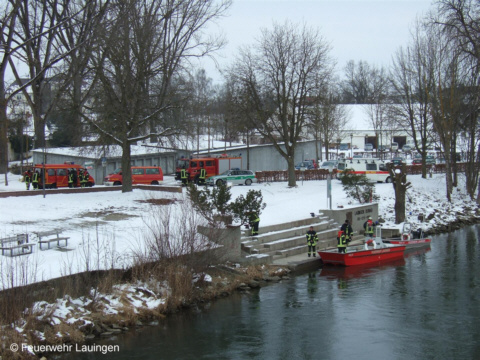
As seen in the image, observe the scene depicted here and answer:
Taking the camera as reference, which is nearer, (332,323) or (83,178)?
(332,323)

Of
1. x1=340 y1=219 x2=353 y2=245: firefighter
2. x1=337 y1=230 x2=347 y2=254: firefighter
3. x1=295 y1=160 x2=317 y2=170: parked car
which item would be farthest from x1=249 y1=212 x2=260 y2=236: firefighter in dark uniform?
x1=295 y1=160 x2=317 y2=170: parked car

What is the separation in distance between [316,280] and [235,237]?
12.2ft

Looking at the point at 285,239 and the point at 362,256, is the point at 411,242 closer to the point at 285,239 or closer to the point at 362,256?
the point at 362,256

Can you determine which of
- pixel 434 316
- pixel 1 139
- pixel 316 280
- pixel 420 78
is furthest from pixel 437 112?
pixel 1 139

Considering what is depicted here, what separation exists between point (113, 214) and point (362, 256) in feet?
39.0

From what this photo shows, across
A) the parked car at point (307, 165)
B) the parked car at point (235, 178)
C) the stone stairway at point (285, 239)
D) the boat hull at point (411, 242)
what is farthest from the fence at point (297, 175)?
the boat hull at point (411, 242)

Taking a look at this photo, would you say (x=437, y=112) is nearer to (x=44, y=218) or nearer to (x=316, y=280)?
(x=316, y=280)

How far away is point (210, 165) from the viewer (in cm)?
4272

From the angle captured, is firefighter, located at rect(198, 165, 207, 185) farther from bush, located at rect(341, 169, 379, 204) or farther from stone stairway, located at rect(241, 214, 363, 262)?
stone stairway, located at rect(241, 214, 363, 262)

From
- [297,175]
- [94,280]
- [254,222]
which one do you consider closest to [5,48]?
[94,280]

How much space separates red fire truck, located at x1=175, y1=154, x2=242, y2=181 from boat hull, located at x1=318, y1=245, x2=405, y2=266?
1895cm

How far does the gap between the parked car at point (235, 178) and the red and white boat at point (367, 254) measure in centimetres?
1564

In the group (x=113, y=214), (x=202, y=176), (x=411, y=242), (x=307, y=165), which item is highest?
(x=307, y=165)

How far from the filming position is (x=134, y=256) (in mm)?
17250
